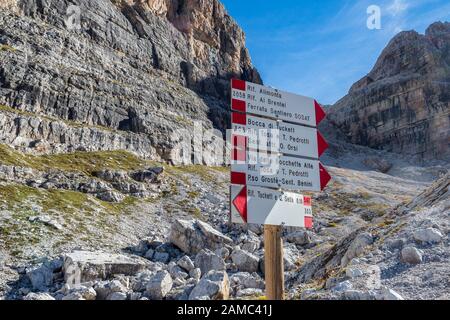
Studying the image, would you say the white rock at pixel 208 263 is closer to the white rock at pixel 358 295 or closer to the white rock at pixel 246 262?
the white rock at pixel 246 262

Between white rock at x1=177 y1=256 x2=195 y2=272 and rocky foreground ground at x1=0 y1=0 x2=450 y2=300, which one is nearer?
rocky foreground ground at x1=0 y1=0 x2=450 y2=300

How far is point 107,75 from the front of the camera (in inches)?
3553

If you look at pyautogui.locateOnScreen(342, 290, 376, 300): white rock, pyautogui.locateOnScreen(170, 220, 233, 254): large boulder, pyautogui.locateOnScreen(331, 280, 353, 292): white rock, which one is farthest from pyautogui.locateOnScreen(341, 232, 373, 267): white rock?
pyautogui.locateOnScreen(170, 220, 233, 254): large boulder

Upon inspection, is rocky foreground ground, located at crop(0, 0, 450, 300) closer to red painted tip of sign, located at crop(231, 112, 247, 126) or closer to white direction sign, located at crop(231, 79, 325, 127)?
white direction sign, located at crop(231, 79, 325, 127)

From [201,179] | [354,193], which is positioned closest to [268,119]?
[201,179]

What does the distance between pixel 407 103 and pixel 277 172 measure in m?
164

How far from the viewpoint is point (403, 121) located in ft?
503

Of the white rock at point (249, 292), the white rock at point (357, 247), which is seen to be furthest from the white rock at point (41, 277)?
the white rock at point (357, 247)

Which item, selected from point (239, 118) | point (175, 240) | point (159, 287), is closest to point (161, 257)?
point (175, 240)

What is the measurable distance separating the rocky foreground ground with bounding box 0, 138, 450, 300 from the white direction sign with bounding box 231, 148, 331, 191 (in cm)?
297

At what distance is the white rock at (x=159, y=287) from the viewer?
14719 millimetres

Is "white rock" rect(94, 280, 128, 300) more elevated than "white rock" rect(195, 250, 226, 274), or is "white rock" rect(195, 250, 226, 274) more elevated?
"white rock" rect(195, 250, 226, 274)

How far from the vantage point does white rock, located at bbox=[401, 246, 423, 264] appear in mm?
11094
